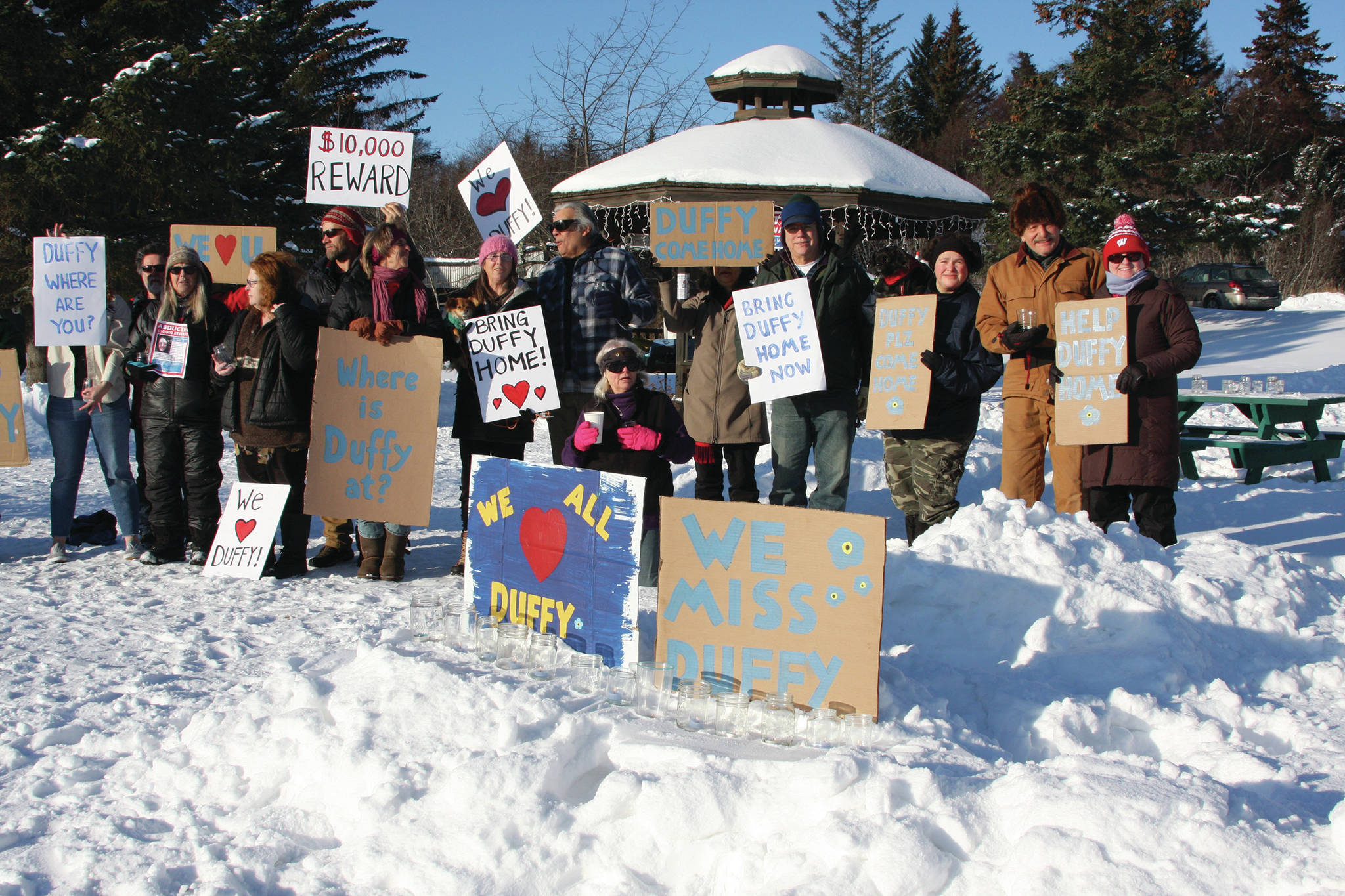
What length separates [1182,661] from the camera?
13.8 ft

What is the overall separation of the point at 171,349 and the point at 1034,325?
15.9ft

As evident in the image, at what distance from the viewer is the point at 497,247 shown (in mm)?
5770

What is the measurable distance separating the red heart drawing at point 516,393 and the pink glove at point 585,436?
2.14ft

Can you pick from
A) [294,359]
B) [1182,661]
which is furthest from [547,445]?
[1182,661]

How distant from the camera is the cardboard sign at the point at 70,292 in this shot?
236 inches

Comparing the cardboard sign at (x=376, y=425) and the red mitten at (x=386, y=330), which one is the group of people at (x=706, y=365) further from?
the cardboard sign at (x=376, y=425)

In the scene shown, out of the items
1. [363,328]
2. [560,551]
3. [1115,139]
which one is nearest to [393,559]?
[363,328]

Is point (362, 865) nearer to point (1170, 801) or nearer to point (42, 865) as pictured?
point (42, 865)

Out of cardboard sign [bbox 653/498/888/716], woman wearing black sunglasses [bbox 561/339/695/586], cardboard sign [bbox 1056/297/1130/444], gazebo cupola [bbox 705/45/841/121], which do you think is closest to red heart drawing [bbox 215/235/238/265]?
woman wearing black sunglasses [bbox 561/339/695/586]

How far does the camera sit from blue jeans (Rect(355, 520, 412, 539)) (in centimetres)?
579

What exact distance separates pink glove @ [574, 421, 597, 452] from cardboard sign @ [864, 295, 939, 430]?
156cm

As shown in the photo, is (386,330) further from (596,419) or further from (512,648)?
(512,648)

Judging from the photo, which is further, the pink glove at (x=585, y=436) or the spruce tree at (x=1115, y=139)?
the spruce tree at (x=1115, y=139)

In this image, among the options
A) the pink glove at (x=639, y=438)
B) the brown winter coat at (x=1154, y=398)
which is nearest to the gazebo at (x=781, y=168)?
the brown winter coat at (x=1154, y=398)
